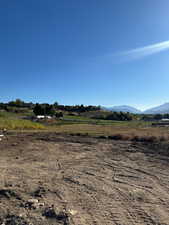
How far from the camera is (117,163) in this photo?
23.2ft

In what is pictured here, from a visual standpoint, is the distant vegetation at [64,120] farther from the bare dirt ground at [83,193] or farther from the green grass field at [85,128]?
the bare dirt ground at [83,193]

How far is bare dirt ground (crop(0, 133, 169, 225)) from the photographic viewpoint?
3.20m

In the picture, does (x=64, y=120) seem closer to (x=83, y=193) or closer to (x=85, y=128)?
(x=85, y=128)

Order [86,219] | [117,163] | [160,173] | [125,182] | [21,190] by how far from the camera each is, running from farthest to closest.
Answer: [117,163] → [160,173] → [125,182] → [21,190] → [86,219]

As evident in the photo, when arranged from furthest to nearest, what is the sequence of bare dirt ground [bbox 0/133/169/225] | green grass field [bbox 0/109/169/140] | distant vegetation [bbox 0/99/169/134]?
distant vegetation [bbox 0/99/169/134], green grass field [bbox 0/109/169/140], bare dirt ground [bbox 0/133/169/225]

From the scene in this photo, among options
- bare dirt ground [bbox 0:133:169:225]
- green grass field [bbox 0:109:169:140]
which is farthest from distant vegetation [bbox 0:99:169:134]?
bare dirt ground [bbox 0:133:169:225]

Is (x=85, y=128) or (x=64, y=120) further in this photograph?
(x=64, y=120)

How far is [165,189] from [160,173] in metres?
1.42

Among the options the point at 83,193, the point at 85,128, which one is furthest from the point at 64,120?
the point at 83,193

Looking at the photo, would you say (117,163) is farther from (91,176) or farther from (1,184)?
(1,184)

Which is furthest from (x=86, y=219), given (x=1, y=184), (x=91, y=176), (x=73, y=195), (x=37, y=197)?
(x=1, y=184)

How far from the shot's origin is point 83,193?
4.19 metres

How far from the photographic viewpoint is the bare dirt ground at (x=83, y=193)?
320 cm

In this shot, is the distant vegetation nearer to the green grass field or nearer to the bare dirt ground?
the green grass field
